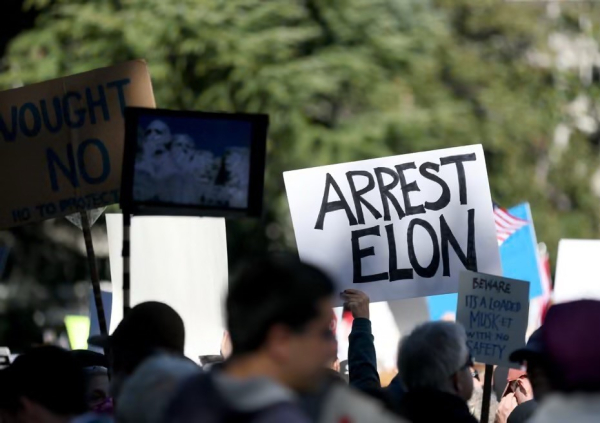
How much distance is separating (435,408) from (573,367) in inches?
33.0

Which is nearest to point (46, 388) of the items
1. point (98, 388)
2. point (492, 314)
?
point (98, 388)

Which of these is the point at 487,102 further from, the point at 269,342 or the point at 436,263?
the point at 269,342

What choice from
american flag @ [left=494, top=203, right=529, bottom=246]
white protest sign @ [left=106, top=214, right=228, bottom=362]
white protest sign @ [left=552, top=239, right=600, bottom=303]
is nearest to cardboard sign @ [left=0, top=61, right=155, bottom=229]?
white protest sign @ [left=106, top=214, right=228, bottom=362]

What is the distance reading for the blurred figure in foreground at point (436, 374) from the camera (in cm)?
358

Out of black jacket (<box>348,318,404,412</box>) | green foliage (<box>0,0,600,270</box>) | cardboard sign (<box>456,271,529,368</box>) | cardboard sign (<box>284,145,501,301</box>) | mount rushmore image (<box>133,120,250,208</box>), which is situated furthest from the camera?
green foliage (<box>0,0,600,270</box>)

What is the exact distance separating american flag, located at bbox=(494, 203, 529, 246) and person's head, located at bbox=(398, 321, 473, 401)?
14.3 feet

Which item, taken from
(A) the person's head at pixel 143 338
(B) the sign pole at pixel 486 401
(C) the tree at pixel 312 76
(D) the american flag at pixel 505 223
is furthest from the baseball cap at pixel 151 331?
(C) the tree at pixel 312 76

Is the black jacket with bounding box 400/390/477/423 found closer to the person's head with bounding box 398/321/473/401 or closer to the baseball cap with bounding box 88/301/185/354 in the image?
the person's head with bounding box 398/321/473/401

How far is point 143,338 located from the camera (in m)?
3.53

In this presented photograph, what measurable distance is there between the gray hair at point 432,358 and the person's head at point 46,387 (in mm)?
896

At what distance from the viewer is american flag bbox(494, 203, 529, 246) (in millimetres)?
8062

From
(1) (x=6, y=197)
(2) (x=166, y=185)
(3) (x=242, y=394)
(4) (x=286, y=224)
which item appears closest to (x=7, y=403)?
(2) (x=166, y=185)

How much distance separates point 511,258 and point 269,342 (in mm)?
5671

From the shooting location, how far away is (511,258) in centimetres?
812
